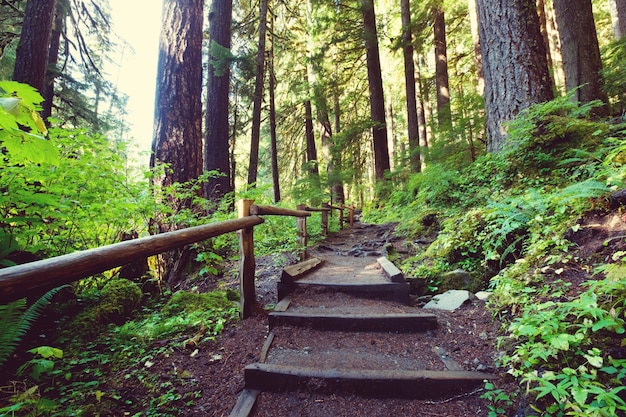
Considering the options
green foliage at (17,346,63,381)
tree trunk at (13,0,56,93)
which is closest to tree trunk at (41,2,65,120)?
tree trunk at (13,0,56,93)

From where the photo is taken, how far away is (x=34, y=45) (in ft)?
21.4

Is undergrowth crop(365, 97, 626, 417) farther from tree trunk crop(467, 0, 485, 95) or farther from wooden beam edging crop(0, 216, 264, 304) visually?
tree trunk crop(467, 0, 485, 95)

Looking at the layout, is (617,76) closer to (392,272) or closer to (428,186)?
(428,186)

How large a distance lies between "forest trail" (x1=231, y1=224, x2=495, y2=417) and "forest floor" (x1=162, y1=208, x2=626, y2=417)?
0.01 meters

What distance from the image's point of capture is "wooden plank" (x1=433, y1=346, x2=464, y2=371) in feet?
7.29

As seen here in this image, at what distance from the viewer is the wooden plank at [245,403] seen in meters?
1.95

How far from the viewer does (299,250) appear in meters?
5.32

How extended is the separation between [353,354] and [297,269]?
5.92 feet

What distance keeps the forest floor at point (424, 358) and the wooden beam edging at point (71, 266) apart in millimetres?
1143

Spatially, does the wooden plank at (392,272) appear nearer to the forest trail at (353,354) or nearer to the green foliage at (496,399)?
the forest trail at (353,354)

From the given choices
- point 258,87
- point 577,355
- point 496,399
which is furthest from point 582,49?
point 258,87

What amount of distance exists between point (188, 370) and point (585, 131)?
5.59 meters

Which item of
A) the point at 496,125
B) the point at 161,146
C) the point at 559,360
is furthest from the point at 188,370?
Result: the point at 496,125

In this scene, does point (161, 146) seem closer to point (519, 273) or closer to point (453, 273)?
point (453, 273)
